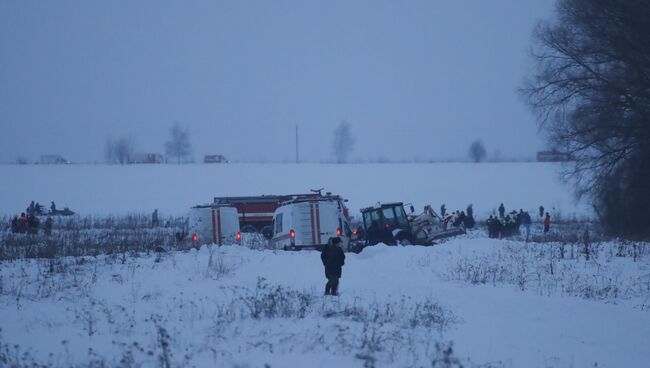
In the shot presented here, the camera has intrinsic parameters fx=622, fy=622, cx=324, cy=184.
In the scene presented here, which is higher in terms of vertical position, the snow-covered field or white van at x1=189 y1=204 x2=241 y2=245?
white van at x1=189 y1=204 x2=241 y2=245

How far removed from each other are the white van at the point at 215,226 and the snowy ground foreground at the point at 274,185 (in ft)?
92.3

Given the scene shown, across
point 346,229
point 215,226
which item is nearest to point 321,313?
point 346,229

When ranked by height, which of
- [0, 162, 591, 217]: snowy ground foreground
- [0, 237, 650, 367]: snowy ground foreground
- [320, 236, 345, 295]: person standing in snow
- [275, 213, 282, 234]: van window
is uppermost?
[0, 162, 591, 217]: snowy ground foreground

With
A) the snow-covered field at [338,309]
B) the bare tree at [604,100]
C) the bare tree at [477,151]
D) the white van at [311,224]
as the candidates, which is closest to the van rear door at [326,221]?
the white van at [311,224]

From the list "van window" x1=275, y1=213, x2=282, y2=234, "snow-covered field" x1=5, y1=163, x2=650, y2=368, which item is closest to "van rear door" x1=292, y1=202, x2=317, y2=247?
"van window" x1=275, y1=213, x2=282, y2=234

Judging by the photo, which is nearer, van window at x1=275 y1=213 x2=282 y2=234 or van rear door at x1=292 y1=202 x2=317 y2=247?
van rear door at x1=292 y1=202 x2=317 y2=247

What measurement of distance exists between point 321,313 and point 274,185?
190 ft

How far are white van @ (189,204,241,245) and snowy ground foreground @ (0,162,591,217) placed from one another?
28.1 meters

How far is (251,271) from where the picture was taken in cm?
1639

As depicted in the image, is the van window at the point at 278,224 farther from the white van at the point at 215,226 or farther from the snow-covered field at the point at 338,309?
the snow-covered field at the point at 338,309

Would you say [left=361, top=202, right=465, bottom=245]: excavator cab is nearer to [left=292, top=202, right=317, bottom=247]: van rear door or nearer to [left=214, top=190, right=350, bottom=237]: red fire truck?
[left=292, top=202, right=317, bottom=247]: van rear door

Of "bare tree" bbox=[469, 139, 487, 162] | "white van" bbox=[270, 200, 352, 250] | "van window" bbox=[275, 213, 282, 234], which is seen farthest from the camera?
"bare tree" bbox=[469, 139, 487, 162]

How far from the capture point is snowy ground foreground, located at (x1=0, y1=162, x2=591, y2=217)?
58156 mm

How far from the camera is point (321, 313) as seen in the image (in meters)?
10.6
